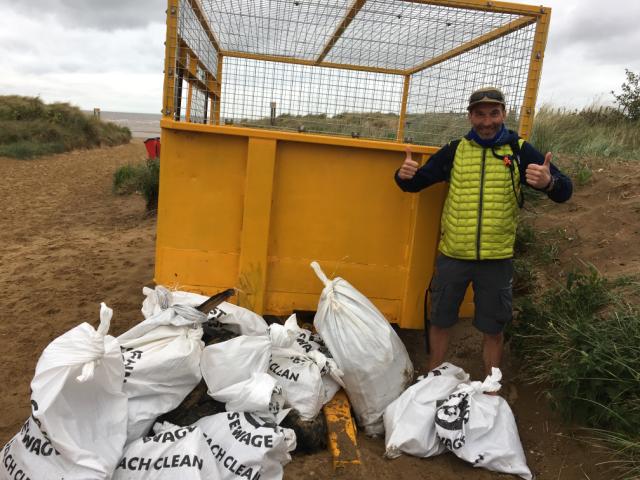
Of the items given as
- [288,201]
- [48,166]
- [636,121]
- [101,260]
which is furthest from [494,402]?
[48,166]

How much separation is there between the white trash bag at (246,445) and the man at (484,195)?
1.27m

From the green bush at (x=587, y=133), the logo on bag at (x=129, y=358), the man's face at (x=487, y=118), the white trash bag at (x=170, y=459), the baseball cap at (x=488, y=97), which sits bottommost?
the white trash bag at (x=170, y=459)

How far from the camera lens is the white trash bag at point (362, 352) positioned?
2752mm

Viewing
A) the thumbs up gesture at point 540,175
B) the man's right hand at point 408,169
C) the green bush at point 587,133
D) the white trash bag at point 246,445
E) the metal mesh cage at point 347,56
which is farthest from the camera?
the green bush at point 587,133

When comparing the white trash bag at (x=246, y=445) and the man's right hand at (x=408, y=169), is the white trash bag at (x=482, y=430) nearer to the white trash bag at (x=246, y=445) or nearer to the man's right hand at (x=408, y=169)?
the white trash bag at (x=246, y=445)

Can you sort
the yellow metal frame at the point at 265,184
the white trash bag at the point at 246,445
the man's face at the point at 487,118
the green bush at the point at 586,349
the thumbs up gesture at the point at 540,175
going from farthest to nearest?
the yellow metal frame at the point at 265,184 < the man's face at the point at 487,118 < the thumbs up gesture at the point at 540,175 < the green bush at the point at 586,349 < the white trash bag at the point at 246,445

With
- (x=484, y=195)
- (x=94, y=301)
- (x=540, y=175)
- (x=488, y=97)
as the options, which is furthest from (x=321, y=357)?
(x=94, y=301)

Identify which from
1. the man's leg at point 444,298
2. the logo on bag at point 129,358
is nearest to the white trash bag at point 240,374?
the logo on bag at point 129,358

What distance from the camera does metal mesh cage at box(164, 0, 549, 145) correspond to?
120 inches

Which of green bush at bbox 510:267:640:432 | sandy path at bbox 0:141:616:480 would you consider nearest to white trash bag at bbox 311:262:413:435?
sandy path at bbox 0:141:616:480

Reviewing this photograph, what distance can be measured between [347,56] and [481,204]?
223 centimetres

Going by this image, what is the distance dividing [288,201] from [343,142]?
48 centimetres

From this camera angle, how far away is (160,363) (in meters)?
2.35

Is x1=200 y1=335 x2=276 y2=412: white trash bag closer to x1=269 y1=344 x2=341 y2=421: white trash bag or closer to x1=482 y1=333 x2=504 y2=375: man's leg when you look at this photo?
x1=269 y1=344 x2=341 y2=421: white trash bag
